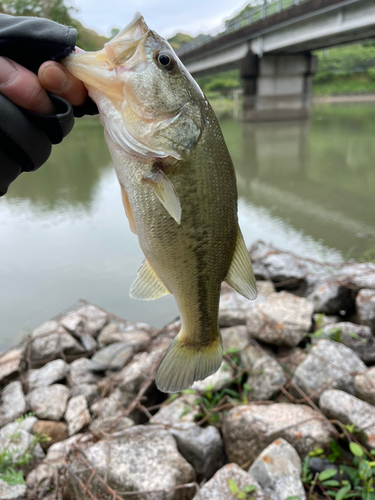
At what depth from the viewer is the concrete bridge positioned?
54.1ft

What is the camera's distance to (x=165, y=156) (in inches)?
55.4

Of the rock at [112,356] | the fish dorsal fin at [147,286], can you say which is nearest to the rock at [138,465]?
the fish dorsal fin at [147,286]

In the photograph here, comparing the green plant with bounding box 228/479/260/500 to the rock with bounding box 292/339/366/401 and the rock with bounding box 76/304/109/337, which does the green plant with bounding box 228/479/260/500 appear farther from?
the rock with bounding box 76/304/109/337

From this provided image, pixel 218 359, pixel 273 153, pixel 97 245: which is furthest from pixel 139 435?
pixel 273 153

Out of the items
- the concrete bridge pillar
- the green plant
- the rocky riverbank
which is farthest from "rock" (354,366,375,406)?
the concrete bridge pillar

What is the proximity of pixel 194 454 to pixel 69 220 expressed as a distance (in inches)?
244

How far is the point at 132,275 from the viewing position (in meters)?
5.39

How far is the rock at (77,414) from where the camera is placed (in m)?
3.02

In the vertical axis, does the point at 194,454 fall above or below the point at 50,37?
below

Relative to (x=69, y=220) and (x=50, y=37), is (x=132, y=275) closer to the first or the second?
(x=69, y=220)

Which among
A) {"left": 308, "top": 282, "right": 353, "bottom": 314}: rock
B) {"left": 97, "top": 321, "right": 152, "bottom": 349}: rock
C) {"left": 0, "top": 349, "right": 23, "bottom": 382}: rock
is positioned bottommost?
{"left": 0, "top": 349, "right": 23, "bottom": 382}: rock

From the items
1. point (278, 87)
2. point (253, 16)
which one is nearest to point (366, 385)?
point (253, 16)

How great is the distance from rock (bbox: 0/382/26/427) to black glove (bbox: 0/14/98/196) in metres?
2.45

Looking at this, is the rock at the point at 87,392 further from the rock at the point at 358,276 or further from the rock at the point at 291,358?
the rock at the point at 358,276
